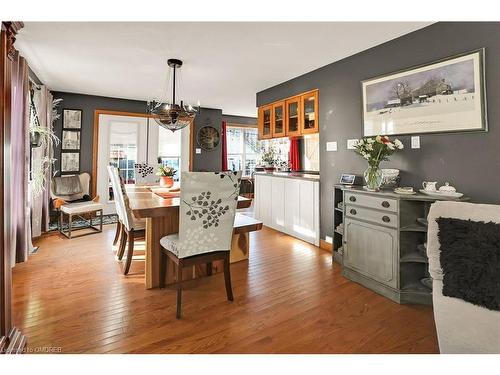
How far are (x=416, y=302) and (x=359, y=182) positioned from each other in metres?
1.35

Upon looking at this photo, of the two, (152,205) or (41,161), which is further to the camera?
(41,161)

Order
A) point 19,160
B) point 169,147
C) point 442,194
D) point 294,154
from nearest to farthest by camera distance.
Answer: point 442,194 → point 19,160 → point 294,154 → point 169,147

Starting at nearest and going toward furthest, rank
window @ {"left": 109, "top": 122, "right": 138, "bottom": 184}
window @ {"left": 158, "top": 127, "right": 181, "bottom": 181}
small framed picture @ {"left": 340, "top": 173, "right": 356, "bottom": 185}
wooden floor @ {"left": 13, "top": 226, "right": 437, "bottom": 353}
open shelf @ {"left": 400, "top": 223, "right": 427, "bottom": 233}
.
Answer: wooden floor @ {"left": 13, "top": 226, "right": 437, "bottom": 353}, open shelf @ {"left": 400, "top": 223, "right": 427, "bottom": 233}, small framed picture @ {"left": 340, "top": 173, "right": 356, "bottom": 185}, window @ {"left": 109, "top": 122, "right": 138, "bottom": 184}, window @ {"left": 158, "top": 127, "right": 181, "bottom": 181}

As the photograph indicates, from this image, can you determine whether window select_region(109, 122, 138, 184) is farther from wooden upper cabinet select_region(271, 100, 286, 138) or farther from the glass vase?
the glass vase

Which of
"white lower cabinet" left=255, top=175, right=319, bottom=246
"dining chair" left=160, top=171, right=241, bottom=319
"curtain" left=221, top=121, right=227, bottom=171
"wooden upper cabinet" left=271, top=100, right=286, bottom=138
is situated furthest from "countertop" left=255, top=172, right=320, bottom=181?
"curtain" left=221, top=121, right=227, bottom=171

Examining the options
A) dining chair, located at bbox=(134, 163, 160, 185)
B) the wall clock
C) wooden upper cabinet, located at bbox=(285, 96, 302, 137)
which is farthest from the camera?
the wall clock

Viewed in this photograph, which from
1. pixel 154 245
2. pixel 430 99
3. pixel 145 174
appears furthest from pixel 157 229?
pixel 430 99

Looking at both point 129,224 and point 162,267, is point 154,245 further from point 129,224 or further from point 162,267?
point 129,224

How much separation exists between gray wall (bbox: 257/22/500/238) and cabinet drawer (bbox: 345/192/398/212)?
526mm


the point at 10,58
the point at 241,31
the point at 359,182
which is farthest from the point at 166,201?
the point at 359,182

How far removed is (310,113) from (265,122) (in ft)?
3.73

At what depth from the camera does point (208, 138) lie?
21.5 feet

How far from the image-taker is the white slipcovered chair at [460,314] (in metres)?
1.34

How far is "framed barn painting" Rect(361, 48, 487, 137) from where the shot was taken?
7.16 ft
